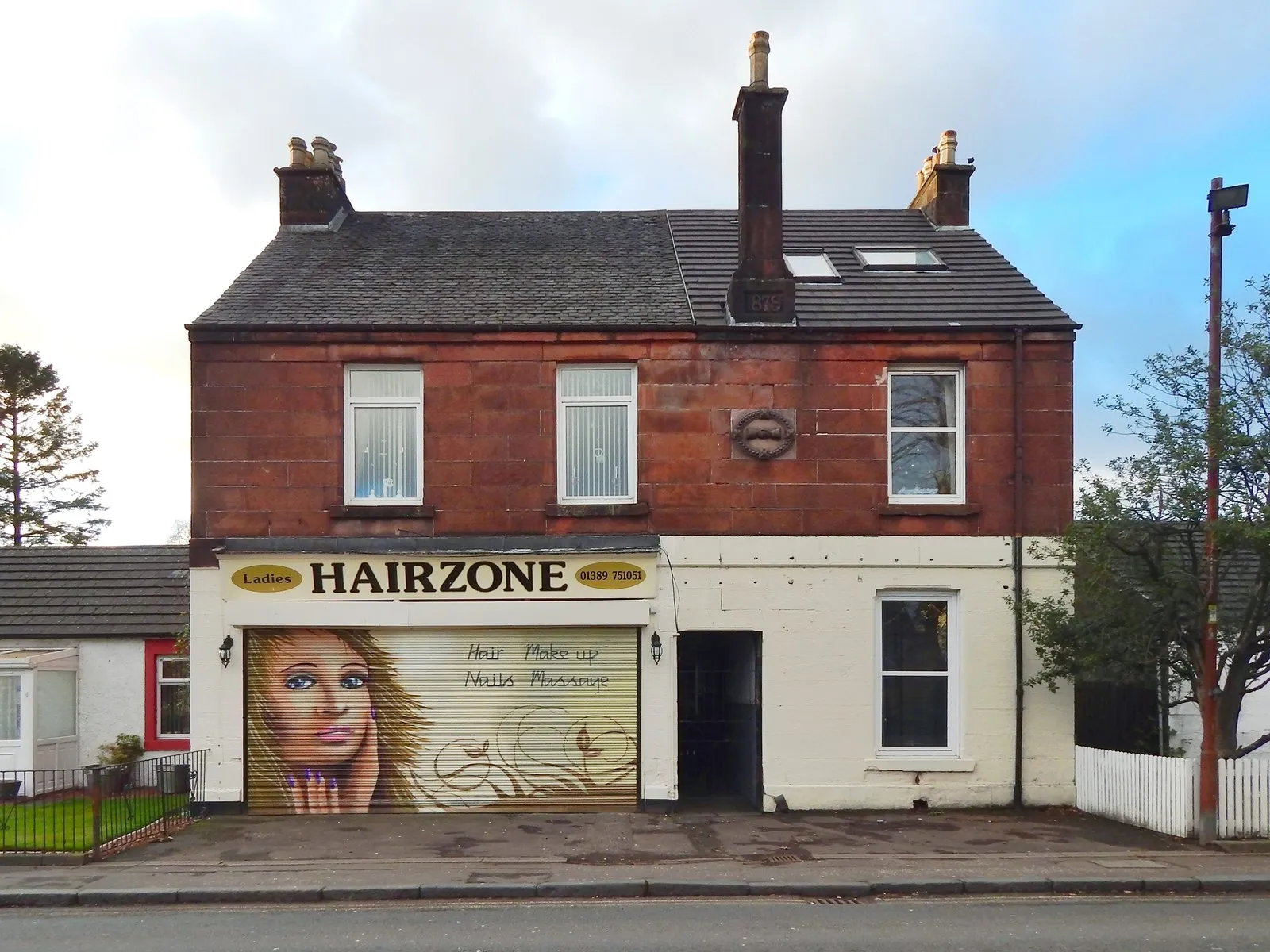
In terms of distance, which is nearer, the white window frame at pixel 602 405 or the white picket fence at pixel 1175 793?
the white picket fence at pixel 1175 793

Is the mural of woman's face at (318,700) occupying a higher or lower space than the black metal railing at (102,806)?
higher

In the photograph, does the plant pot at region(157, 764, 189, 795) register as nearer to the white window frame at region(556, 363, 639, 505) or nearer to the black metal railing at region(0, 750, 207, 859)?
the black metal railing at region(0, 750, 207, 859)

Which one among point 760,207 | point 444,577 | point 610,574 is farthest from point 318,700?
point 760,207

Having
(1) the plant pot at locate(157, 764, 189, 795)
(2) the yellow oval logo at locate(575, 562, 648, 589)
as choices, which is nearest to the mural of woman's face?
(1) the plant pot at locate(157, 764, 189, 795)

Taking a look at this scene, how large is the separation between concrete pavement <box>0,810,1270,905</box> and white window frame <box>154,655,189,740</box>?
4.92m

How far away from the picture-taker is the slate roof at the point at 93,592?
1828 cm

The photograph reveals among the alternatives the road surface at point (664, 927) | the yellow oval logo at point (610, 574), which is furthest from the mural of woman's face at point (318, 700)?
the road surface at point (664, 927)

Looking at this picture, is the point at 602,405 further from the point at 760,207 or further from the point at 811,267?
the point at 811,267

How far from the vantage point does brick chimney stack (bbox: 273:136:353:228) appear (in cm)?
1783

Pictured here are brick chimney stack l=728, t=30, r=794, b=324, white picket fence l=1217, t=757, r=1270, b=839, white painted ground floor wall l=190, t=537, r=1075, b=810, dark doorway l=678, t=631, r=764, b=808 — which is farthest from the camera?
brick chimney stack l=728, t=30, r=794, b=324

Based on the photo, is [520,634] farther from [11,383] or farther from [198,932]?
[11,383]

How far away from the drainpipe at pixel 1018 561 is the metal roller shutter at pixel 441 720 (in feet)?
16.9

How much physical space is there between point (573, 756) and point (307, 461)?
5.45 metres

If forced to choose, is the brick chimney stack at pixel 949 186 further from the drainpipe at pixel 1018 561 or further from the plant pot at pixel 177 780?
the plant pot at pixel 177 780
